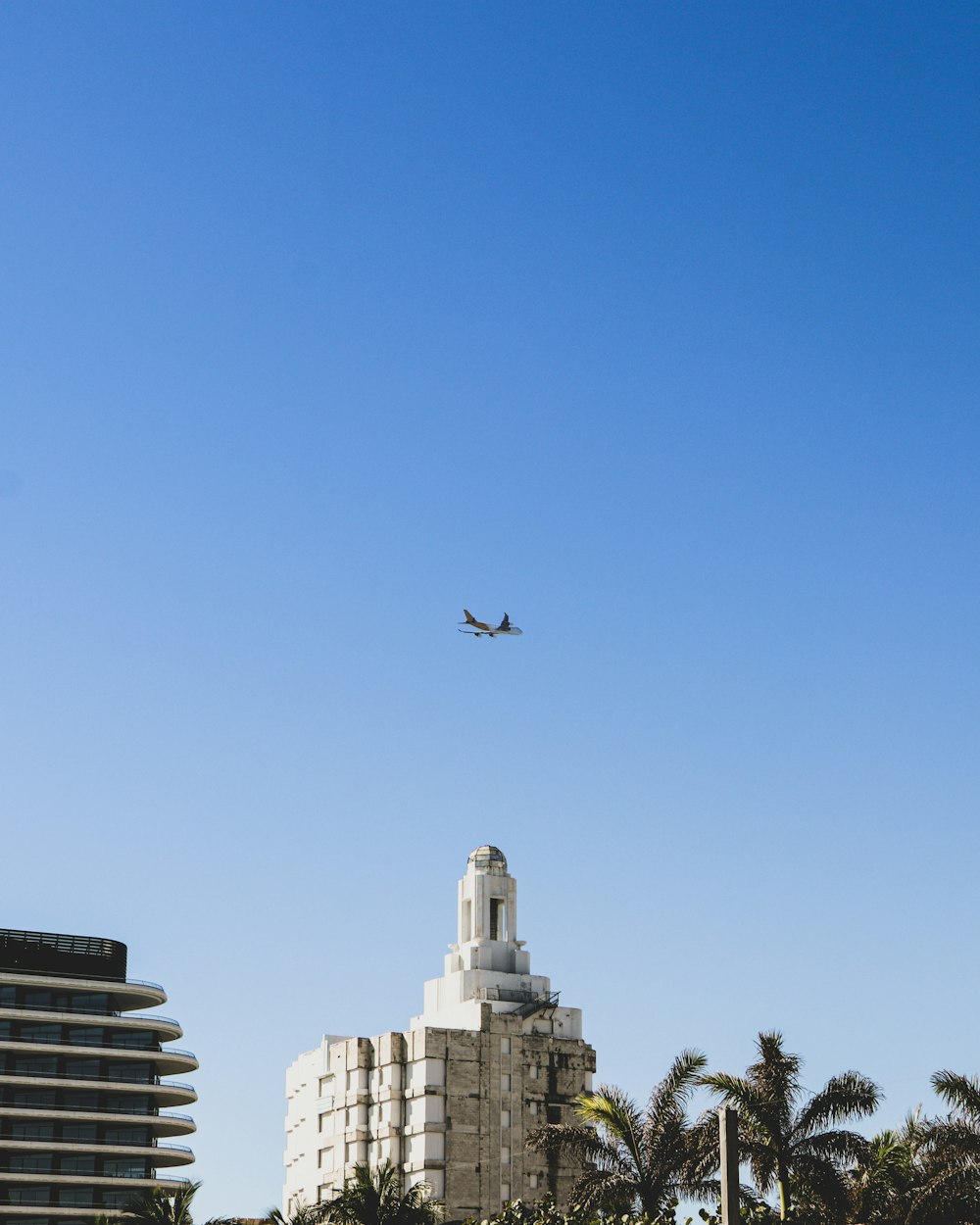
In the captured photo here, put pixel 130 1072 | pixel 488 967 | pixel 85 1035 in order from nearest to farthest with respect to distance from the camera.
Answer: pixel 85 1035 → pixel 130 1072 → pixel 488 967

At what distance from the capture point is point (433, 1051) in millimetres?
118750

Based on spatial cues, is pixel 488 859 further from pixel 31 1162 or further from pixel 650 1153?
pixel 650 1153

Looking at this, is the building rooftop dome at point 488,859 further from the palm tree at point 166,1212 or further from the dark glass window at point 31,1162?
the palm tree at point 166,1212

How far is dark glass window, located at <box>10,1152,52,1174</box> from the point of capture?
11181cm

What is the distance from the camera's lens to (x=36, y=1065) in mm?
114625

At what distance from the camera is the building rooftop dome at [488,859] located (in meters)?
129

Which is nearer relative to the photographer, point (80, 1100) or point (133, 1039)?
point (80, 1100)

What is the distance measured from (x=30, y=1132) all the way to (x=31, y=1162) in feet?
6.39

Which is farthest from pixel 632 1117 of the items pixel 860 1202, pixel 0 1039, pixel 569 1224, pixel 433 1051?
pixel 0 1039

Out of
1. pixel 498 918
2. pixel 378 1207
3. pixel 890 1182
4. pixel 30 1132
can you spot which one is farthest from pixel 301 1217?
pixel 498 918

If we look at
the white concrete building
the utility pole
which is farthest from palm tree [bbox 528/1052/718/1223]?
the white concrete building

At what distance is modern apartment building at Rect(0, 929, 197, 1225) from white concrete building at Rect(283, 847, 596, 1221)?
11.2 m

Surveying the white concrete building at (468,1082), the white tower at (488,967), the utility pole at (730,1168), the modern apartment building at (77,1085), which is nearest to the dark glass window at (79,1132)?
the modern apartment building at (77,1085)

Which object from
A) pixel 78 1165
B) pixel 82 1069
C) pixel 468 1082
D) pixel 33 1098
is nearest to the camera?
pixel 78 1165
